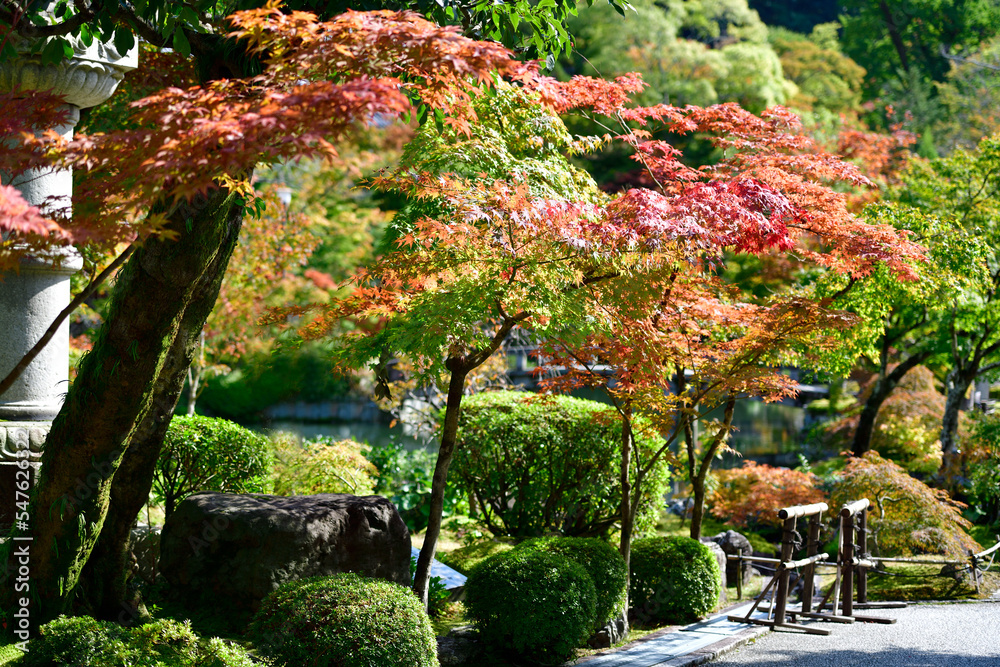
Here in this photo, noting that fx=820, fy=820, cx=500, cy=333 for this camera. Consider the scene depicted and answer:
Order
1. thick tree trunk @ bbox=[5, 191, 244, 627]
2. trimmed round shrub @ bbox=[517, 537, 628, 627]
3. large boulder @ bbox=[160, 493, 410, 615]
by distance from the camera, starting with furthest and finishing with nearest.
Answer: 1. trimmed round shrub @ bbox=[517, 537, 628, 627]
2. large boulder @ bbox=[160, 493, 410, 615]
3. thick tree trunk @ bbox=[5, 191, 244, 627]

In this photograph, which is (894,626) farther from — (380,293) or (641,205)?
(380,293)

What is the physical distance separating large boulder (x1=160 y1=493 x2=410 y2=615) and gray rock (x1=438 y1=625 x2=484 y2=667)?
19.0 inches

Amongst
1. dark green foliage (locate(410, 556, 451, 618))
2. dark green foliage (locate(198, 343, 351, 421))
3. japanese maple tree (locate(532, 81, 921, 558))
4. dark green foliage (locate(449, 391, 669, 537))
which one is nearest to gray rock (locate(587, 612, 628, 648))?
japanese maple tree (locate(532, 81, 921, 558))

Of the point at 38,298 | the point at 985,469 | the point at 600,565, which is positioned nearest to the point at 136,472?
the point at 38,298

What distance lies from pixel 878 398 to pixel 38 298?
1205 centimetres

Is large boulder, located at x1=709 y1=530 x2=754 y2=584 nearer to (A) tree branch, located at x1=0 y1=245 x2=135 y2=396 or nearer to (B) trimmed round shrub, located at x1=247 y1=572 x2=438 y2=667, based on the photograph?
(B) trimmed round shrub, located at x1=247 y1=572 x2=438 y2=667

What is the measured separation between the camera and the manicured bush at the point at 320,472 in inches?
305

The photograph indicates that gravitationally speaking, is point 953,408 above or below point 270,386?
below

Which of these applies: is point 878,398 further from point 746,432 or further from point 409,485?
point 746,432

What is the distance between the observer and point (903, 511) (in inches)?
355

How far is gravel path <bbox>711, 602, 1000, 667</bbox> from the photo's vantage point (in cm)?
576

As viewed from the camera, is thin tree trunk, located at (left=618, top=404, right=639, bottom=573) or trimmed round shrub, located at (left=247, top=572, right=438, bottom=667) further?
thin tree trunk, located at (left=618, top=404, right=639, bottom=573)

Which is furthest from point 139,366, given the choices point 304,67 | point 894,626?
point 894,626

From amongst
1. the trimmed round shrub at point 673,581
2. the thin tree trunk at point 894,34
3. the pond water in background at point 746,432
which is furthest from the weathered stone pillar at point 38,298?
the thin tree trunk at point 894,34
